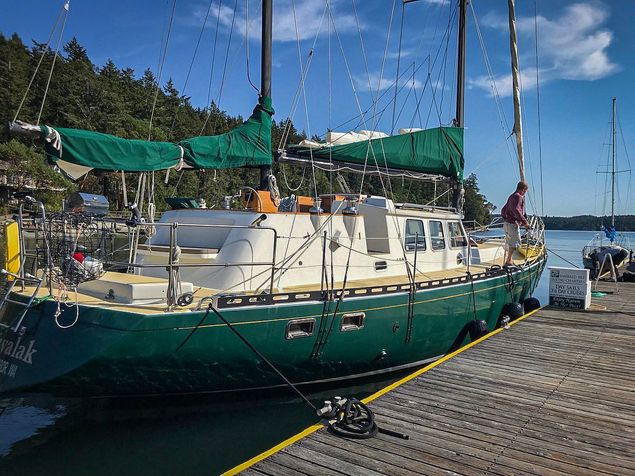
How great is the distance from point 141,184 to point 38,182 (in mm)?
40423

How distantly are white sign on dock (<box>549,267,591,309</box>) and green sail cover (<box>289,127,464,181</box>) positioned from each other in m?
3.24

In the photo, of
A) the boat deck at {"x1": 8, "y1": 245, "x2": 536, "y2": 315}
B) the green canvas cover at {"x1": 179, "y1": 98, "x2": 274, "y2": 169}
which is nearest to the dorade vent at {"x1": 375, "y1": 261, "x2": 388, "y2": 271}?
the boat deck at {"x1": 8, "y1": 245, "x2": 536, "y2": 315}

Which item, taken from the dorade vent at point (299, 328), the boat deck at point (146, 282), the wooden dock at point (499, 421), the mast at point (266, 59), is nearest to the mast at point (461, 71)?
the boat deck at point (146, 282)

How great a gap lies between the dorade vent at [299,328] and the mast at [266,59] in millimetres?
2951

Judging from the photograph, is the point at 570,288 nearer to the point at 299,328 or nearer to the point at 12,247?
the point at 299,328

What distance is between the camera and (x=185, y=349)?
5.97 meters

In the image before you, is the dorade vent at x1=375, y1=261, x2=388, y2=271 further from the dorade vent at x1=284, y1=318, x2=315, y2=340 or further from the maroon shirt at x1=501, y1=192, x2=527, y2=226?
the maroon shirt at x1=501, y1=192, x2=527, y2=226

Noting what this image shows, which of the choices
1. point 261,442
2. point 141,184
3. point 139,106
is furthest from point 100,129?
point 261,442

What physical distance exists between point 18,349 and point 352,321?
4540mm

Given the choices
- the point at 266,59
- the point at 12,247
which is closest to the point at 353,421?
the point at 12,247

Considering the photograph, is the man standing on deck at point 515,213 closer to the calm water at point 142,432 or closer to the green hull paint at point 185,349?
the green hull paint at point 185,349

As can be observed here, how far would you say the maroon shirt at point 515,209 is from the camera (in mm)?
10352

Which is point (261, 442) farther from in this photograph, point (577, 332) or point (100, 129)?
point (100, 129)

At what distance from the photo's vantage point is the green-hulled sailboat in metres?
5.80
